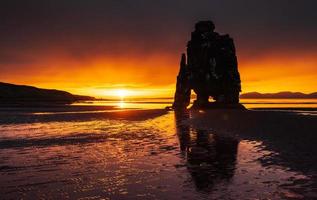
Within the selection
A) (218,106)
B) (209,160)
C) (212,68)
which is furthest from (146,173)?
(212,68)

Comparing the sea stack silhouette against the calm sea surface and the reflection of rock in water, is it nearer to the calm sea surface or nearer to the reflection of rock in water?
the reflection of rock in water

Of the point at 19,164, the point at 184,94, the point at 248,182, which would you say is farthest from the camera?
the point at 184,94

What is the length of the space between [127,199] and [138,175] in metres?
2.89

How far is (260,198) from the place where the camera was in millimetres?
8766

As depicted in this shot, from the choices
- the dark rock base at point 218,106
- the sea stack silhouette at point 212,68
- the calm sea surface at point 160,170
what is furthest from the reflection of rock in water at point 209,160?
the sea stack silhouette at point 212,68

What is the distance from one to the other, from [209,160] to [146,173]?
12.2ft

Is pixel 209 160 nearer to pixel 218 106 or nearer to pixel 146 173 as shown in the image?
pixel 146 173

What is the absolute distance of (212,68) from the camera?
74.7m

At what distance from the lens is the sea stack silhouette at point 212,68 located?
72812mm

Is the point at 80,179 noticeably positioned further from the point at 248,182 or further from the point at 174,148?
the point at 174,148

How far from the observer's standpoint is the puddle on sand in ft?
31.0

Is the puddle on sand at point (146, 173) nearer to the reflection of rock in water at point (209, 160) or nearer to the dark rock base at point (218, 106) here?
the reflection of rock in water at point (209, 160)

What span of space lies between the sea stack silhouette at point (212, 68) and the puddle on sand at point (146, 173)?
5408cm

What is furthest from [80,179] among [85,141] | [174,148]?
[85,141]
